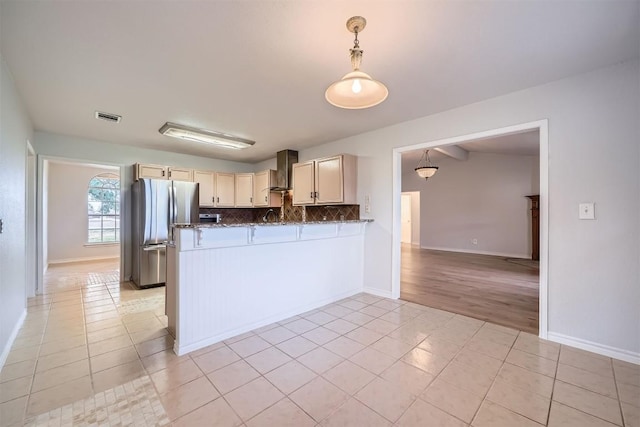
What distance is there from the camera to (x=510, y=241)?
23.1 ft

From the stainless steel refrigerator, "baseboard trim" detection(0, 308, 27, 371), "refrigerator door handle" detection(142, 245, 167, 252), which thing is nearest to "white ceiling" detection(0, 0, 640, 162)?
the stainless steel refrigerator

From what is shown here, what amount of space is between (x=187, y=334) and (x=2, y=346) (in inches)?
53.3

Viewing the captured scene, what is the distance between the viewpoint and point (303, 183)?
14.3 ft

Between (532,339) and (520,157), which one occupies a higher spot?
(520,157)

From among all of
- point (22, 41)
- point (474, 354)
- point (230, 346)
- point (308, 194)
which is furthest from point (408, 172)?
point (22, 41)

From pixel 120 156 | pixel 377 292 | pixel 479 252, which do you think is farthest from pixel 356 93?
pixel 479 252

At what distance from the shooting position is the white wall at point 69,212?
236 inches

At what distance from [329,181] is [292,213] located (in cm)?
154

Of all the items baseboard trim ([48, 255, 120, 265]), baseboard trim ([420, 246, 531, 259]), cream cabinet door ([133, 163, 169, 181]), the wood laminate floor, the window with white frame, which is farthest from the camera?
baseboard trim ([420, 246, 531, 259])

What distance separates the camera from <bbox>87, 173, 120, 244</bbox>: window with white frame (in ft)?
21.4

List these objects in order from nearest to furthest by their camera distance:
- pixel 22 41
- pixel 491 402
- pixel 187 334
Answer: pixel 491 402, pixel 22 41, pixel 187 334

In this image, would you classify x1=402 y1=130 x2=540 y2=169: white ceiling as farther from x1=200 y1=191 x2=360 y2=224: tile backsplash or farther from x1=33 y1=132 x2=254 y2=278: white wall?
x1=33 y1=132 x2=254 y2=278: white wall

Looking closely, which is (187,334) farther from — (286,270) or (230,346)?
(286,270)

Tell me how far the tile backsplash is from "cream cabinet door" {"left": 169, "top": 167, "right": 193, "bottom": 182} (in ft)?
2.36
